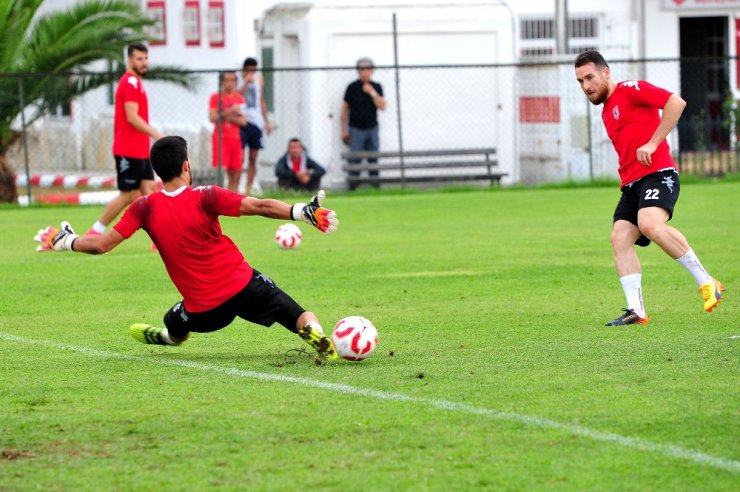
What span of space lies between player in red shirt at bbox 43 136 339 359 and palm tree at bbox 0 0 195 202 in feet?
52.5

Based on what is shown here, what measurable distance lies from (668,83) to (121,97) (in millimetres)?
18789

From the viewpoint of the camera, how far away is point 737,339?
8828mm

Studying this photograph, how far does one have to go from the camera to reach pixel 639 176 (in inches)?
389

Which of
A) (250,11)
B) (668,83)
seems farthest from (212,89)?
(668,83)

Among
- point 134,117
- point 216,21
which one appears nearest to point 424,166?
point 216,21

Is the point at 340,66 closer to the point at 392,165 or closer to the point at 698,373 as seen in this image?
the point at 392,165

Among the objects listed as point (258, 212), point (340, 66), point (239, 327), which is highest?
point (340, 66)

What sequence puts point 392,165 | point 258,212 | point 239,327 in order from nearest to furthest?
point 258,212, point 239,327, point 392,165

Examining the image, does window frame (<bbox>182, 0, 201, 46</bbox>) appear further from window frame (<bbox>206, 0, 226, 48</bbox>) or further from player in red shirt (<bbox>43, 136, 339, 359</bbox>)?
player in red shirt (<bbox>43, 136, 339, 359</bbox>)

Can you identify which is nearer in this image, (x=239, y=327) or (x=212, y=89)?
(x=239, y=327)

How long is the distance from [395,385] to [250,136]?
16.9 m

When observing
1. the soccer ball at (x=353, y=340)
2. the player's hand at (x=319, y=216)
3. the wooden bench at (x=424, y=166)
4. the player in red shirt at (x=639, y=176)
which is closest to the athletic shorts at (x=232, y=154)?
the wooden bench at (x=424, y=166)

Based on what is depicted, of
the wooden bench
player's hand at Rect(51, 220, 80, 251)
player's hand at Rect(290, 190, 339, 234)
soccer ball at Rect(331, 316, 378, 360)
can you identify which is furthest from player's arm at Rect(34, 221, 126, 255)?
the wooden bench

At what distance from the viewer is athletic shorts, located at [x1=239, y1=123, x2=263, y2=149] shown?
24.0 meters
